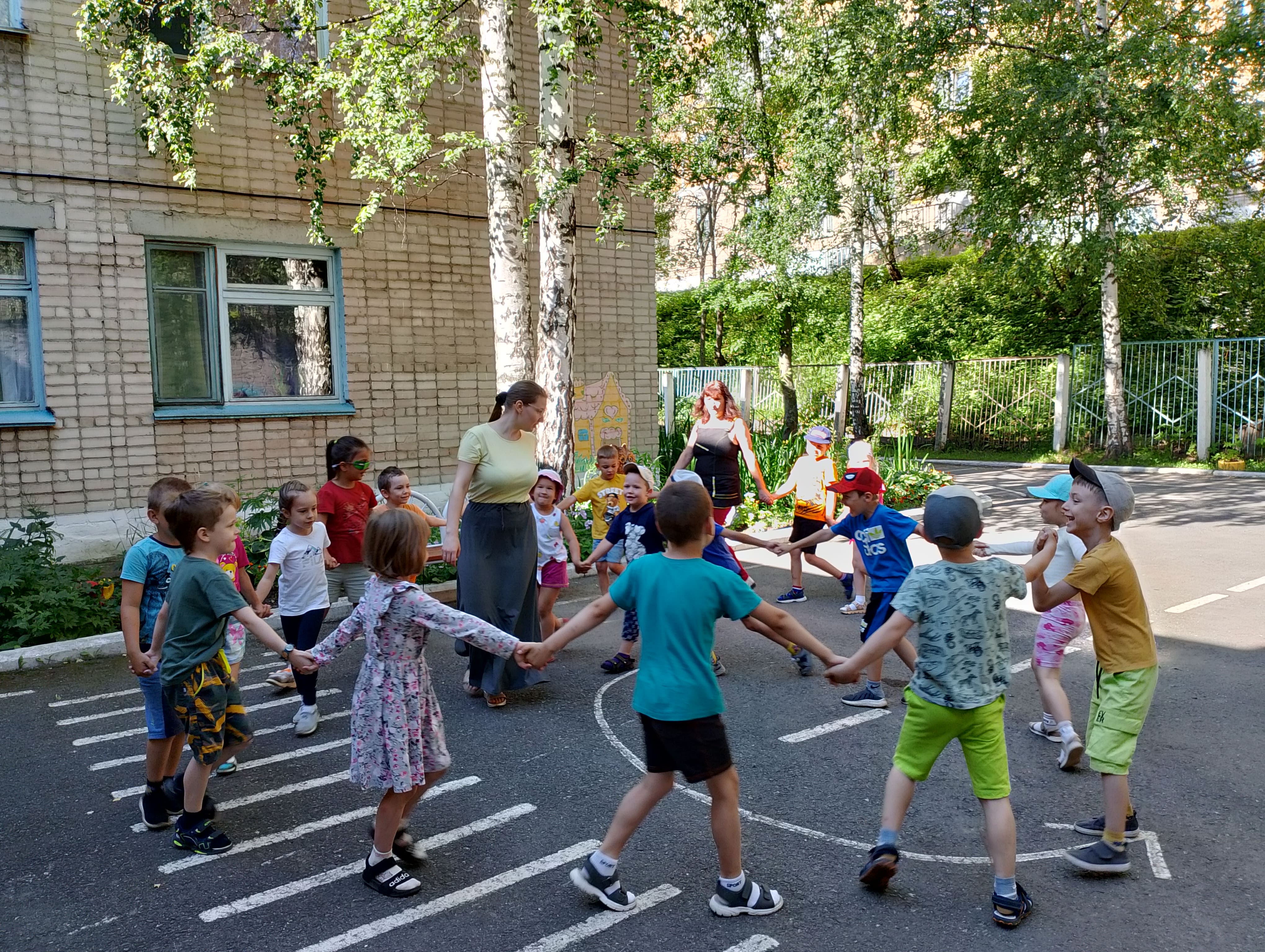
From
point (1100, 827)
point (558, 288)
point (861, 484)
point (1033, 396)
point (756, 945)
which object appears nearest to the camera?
point (756, 945)

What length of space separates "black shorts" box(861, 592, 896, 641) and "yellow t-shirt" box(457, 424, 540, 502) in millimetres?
2133

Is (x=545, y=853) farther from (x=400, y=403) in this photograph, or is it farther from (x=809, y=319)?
(x=809, y=319)

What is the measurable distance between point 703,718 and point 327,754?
8.81 feet

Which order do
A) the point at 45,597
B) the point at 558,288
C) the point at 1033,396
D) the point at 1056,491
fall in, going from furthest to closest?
the point at 1033,396 < the point at 558,288 < the point at 45,597 < the point at 1056,491

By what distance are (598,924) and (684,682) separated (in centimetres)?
93

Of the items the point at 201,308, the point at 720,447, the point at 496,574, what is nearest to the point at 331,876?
the point at 496,574

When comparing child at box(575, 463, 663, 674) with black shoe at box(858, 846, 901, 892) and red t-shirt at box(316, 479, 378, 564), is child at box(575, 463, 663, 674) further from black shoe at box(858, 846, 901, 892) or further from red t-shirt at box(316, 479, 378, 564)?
black shoe at box(858, 846, 901, 892)

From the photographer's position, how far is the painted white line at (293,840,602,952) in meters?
3.41

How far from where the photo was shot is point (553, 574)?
702 centimetres

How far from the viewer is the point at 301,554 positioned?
5727 millimetres

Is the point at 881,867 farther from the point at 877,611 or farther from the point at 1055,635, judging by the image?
the point at 877,611

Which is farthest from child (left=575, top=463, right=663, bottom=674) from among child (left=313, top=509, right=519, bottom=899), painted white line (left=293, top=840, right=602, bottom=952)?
child (left=313, top=509, right=519, bottom=899)

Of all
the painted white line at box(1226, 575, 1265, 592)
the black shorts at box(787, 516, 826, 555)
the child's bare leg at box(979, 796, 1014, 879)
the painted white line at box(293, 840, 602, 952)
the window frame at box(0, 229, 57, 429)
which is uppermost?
the window frame at box(0, 229, 57, 429)

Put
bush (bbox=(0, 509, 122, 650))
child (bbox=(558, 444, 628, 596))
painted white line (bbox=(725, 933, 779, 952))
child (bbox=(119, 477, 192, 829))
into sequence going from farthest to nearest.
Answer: child (bbox=(558, 444, 628, 596))
bush (bbox=(0, 509, 122, 650))
child (bbox=(119, 477, 192, 829))
painted white line (bbox=(725, 933, 779, 952))
